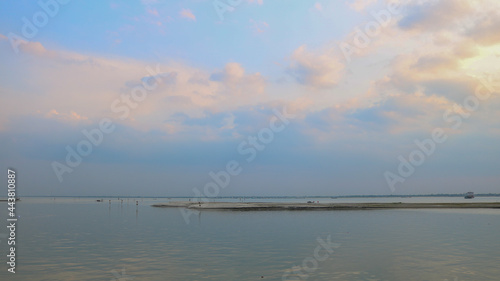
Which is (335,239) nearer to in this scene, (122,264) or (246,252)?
(246,252)

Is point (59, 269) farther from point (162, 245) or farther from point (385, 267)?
point (385, 267)

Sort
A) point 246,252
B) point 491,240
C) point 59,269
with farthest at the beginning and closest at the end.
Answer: point 491,240 < point 246,252 < point 59,269

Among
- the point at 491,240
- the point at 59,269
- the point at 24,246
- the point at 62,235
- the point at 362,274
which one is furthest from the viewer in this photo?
the point at 62,235

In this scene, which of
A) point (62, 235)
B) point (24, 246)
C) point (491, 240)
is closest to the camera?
point (24, 246)

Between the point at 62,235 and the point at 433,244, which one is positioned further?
the point at 62,235

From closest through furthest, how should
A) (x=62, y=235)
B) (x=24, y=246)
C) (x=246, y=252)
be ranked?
(x=246, y=252), (x=24, y=246), (x=62, y=235)

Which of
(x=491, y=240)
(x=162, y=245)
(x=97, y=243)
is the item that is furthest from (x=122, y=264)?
(x=491, y=240)

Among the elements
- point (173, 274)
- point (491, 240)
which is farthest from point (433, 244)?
point (173, 274)

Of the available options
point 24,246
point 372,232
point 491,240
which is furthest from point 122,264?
point 491,240

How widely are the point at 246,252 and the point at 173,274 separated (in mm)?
10695

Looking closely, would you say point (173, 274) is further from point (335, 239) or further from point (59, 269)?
point (335, 239)

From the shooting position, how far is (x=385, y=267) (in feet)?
94.4

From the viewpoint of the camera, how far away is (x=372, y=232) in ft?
173

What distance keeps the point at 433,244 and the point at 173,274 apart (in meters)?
30.1
